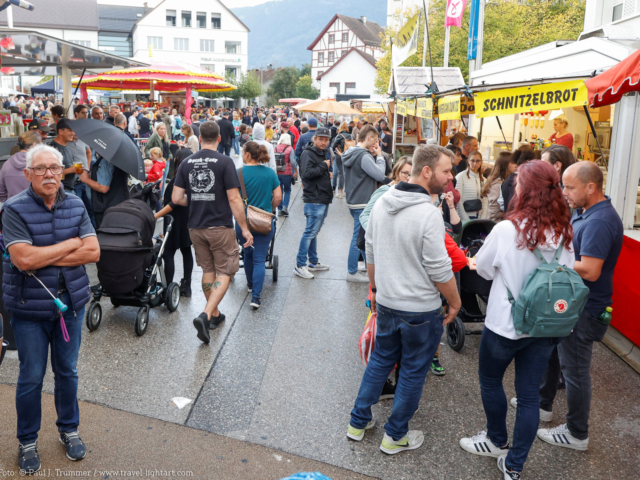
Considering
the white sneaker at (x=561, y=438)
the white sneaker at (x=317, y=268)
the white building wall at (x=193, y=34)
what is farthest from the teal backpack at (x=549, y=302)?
the white building wall at (x=193, y=34)

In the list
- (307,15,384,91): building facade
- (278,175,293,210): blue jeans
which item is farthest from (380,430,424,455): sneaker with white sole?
(307,15,384,91): building facade

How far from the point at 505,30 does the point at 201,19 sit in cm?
5427

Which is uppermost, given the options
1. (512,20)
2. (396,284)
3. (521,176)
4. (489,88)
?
(512,20)

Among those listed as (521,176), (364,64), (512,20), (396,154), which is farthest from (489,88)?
(364,64)

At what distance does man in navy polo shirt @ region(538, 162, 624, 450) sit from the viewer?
3.48 meters

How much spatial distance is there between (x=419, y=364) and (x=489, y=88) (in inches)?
180

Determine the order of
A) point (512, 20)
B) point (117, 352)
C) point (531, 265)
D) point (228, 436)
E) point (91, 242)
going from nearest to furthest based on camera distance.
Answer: point (531, 265) < point (91, 242) < point (228, 436) < point (117, 352) < point (512, 20)

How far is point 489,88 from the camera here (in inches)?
274

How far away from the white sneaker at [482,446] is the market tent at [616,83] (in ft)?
9.15

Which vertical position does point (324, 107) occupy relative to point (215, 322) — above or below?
above

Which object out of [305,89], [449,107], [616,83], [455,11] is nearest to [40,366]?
[616,83]

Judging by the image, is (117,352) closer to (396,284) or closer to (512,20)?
(396,284)

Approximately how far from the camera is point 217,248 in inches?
216

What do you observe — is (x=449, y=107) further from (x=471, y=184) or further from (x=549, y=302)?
(x=549, y=302)
